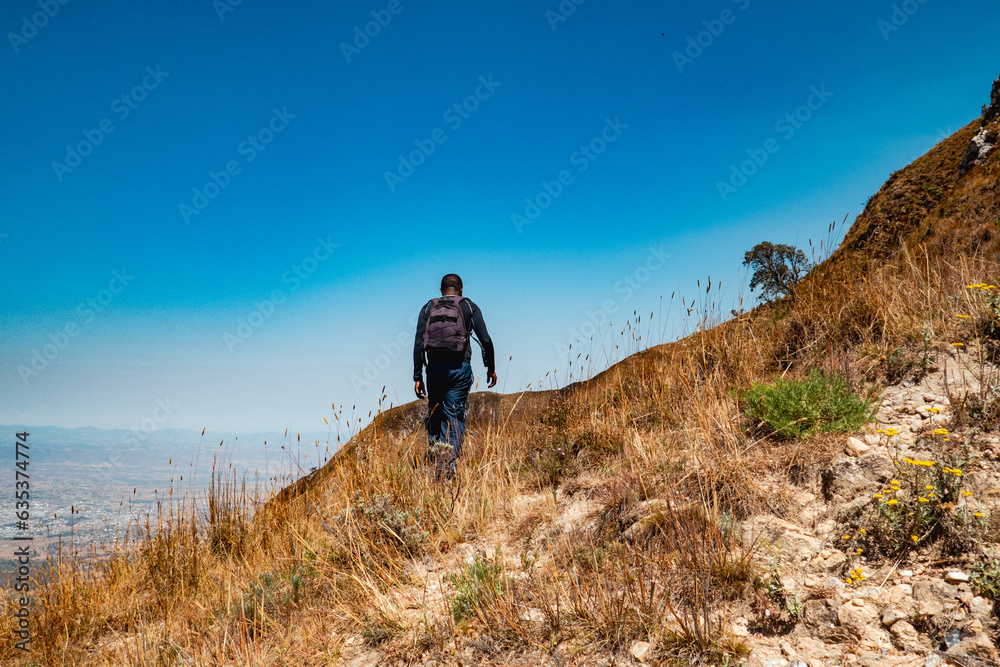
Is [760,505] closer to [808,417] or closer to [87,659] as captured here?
[808,417]

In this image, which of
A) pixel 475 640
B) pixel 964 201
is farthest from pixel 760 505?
pixel 964 201

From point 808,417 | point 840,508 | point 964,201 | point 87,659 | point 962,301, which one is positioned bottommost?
point 87,659

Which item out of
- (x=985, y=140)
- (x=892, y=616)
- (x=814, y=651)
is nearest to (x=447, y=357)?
(x=814, y=651)

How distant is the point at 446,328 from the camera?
4.87 metres

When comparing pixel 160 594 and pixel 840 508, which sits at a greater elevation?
pixel 840 508

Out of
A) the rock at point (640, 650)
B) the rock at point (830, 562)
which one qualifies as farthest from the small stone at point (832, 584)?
the rock at point (640, 650)

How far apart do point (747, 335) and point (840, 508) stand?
2.68 meters

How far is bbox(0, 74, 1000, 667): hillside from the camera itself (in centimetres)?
200

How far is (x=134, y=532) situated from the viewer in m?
4.09

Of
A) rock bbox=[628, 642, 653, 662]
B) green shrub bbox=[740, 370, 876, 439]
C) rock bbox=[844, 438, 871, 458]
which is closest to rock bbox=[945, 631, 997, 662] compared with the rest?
rock bbox=[628, 642, 653, 662]

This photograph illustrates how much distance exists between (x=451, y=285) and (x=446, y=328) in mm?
627

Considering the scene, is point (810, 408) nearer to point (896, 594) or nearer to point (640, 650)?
point (896, 594)

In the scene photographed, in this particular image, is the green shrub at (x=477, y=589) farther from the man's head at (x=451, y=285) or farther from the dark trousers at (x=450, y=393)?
the man's head at (x=451, y=285)

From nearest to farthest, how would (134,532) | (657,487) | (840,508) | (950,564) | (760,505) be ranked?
(950,564)
(840,508)
(760,505)
(657,487)
(134,532)
